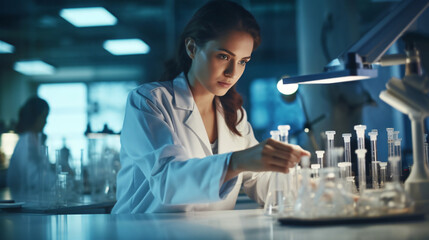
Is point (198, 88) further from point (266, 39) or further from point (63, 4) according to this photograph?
point (63, 4)

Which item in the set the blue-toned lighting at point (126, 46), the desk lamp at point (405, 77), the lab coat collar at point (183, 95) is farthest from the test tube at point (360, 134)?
the blue-toned lighting at point (126, 46)

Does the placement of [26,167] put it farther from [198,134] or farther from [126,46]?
[126,46]

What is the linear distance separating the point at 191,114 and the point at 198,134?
0.09m

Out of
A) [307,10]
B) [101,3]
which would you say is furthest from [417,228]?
[101,3]

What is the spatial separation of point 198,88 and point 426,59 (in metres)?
2.10

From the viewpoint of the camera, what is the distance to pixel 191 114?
1856 mm

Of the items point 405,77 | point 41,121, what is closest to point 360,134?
point 405,77

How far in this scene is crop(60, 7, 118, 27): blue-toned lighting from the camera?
21.0ft

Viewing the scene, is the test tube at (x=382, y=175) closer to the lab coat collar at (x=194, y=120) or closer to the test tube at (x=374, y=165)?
the test tube at (x=374, y=165)

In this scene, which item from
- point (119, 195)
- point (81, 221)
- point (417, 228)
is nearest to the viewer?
point (417, 228)

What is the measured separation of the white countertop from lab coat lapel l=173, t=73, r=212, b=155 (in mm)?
496

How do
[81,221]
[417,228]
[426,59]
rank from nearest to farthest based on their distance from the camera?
[417,228] → [81,221] → [426,59]

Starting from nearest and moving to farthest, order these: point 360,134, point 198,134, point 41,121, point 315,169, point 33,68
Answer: point 315,169 → point 360,134 → point 198,134 → point 41,121 → point 33,68

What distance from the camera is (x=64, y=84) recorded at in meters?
7.02
